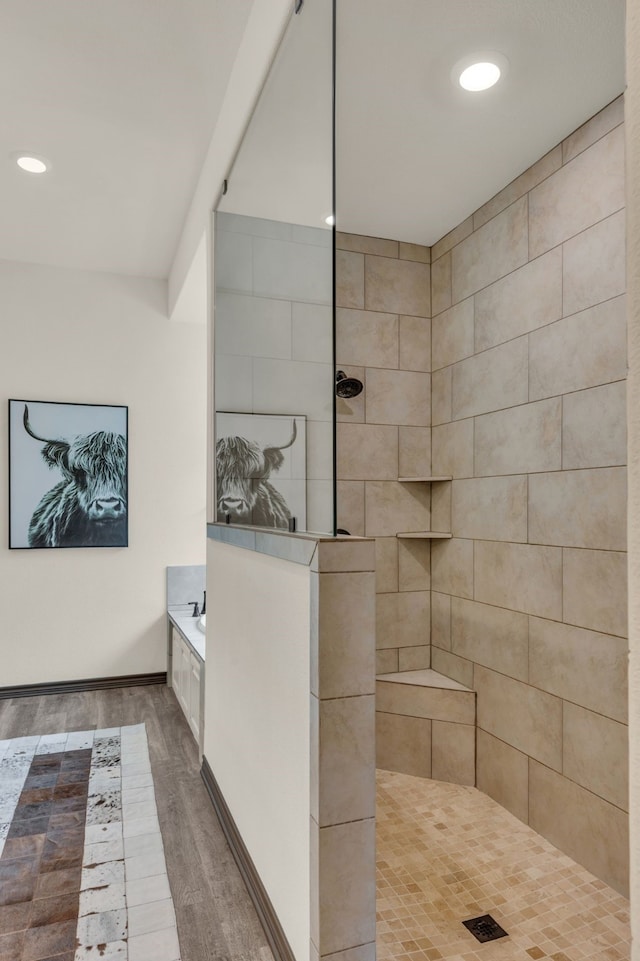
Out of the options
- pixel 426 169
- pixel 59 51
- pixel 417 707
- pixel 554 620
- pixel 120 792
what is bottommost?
pixel 120 792

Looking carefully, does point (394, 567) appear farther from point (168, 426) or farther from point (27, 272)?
point (27, 272)

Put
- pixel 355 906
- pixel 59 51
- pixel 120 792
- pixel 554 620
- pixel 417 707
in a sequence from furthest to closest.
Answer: pixel 417 707, pixel 120 792, pixel 554 620, pixel 59 51, pixel 355 906

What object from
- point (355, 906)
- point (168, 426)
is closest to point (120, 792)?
point (355, 906)

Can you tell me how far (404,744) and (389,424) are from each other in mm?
1539

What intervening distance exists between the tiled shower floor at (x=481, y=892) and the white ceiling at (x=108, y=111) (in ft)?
9.53

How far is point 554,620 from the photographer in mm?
2373

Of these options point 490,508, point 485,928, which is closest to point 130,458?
point 490,508

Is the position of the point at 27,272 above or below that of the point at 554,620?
above

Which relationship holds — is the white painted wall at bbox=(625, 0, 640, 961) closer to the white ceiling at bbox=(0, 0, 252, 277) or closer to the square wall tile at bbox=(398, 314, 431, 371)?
the white ceiling at bbox=(0, 0, 252, 277)

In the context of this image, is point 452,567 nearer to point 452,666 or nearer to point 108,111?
point 452,666

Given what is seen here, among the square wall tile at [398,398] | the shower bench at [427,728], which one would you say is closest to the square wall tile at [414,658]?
the shower bench at [427,728]

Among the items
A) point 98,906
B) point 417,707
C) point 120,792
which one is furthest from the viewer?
point 417,707

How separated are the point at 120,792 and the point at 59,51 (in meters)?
2.84

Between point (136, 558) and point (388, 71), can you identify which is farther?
point (136, 558)
